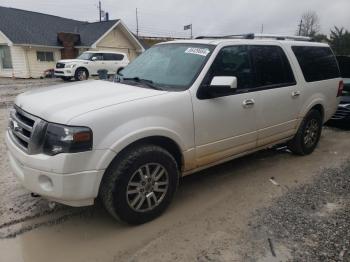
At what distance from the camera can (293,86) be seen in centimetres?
520

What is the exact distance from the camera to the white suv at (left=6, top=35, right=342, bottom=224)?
3129 mm

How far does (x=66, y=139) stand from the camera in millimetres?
3016

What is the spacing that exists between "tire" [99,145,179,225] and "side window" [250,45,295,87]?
5.86ft

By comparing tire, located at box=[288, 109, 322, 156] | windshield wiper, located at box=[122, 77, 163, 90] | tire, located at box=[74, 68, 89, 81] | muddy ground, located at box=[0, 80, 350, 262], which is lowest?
tire, located at box=[74, 68, 89, 81]

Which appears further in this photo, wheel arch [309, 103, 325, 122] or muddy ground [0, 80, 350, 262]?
wheel arch [309, 103, 325, 122]

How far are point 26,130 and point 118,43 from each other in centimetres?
2961

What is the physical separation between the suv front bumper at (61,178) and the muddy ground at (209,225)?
20.6 inches

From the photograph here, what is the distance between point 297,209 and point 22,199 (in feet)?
10.4

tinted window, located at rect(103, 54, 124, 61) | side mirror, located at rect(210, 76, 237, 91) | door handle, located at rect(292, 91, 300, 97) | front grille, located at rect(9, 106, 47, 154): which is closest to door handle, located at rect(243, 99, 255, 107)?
side mirror, located at rect(210, 76, 237, 91)

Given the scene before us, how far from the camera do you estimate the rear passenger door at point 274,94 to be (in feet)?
15.4

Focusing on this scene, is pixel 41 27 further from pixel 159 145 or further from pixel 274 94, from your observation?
pixel 159 145

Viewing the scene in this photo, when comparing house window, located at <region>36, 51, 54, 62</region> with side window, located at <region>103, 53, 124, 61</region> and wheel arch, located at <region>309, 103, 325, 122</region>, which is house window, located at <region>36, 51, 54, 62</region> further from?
wheel arch, located at <region>309, 103, 325, 122</region>

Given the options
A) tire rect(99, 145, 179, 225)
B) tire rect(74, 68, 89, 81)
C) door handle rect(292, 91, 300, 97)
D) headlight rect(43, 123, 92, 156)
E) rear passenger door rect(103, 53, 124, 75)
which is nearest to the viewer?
headlight rect(43, 123, 92, 156)

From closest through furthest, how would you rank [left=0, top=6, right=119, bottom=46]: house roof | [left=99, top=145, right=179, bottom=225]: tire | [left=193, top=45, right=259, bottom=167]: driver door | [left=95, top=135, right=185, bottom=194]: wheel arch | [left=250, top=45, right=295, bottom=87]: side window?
[left=95, top=135, right=185, bottom=194]: wheel arch → [left=99, top=145, right=179, bottom=225]: tire → [left=193, top=45, right=259, bottom=167]: driver door → [left=250, top=45, right=295, bottom=87]: side window → [left=0, top=6, right=119, bottom=46]: house roof
